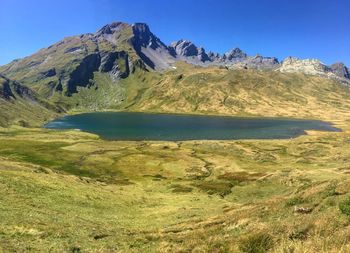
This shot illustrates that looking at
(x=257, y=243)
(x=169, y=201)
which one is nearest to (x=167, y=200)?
(x=169, y=201)

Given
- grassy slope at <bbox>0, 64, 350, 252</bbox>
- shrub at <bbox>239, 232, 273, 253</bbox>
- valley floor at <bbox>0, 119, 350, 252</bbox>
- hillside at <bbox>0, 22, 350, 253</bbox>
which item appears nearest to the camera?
shrub at <bbox>239, 232, 273, 253</bbox>

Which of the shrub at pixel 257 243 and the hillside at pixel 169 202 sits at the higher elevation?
the shrub at pixel 257 243

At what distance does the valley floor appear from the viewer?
72.5 ft

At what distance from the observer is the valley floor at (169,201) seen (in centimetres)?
2210

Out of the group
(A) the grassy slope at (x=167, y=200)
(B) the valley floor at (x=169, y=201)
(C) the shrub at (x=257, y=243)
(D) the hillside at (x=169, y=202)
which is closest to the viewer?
(C) the shrub at (x=257, y=243)

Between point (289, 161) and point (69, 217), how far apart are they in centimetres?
Result: 12261

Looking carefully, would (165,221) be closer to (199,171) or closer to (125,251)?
(125,251)

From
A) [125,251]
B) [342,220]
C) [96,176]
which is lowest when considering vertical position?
[96,176]

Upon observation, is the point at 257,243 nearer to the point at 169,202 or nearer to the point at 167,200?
the point at 169,202

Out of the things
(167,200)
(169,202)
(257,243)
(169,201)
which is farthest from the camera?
(167,200)

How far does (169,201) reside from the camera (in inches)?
2968

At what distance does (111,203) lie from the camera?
209 ft

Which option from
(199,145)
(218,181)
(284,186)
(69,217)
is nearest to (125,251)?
(69,217)

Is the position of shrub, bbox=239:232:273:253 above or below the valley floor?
above
